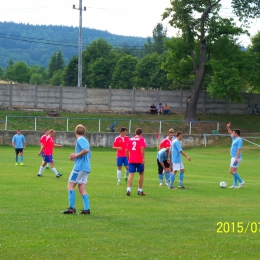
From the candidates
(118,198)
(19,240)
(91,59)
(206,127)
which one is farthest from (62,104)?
(91,59)

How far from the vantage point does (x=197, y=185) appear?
2255cm

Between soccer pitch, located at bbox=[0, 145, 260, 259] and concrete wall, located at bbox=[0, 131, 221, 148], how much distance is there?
90.3ft

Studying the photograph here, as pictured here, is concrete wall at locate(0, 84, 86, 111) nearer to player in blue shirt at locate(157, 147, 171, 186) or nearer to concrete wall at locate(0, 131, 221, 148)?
concrete wall at locate(0, 131, 221, 148)

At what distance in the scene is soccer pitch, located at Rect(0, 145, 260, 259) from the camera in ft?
33.9

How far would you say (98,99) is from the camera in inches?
2461

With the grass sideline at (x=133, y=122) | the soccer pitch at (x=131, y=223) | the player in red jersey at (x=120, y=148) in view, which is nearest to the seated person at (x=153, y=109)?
the grass sideline at (x=133, y=122)

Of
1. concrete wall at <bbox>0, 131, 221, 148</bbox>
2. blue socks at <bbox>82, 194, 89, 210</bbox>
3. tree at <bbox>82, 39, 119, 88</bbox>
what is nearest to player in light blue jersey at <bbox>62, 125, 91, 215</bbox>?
blue socks at <bbox>82, 194, 89, 210</bbox>

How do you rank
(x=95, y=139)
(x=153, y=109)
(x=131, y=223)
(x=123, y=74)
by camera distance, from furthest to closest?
(x=123, y=74) < (x=153, y=109) < (x=95, y=139) < (x=131, y=223)

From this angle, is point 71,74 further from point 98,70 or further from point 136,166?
point 136,166

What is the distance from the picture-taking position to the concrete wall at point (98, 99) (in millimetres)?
61219

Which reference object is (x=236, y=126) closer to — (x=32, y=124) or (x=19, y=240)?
(x=32, y=124)

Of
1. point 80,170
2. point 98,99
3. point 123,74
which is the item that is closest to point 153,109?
point 98,99

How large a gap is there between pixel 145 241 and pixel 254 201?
691 cm

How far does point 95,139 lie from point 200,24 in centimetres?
1656
